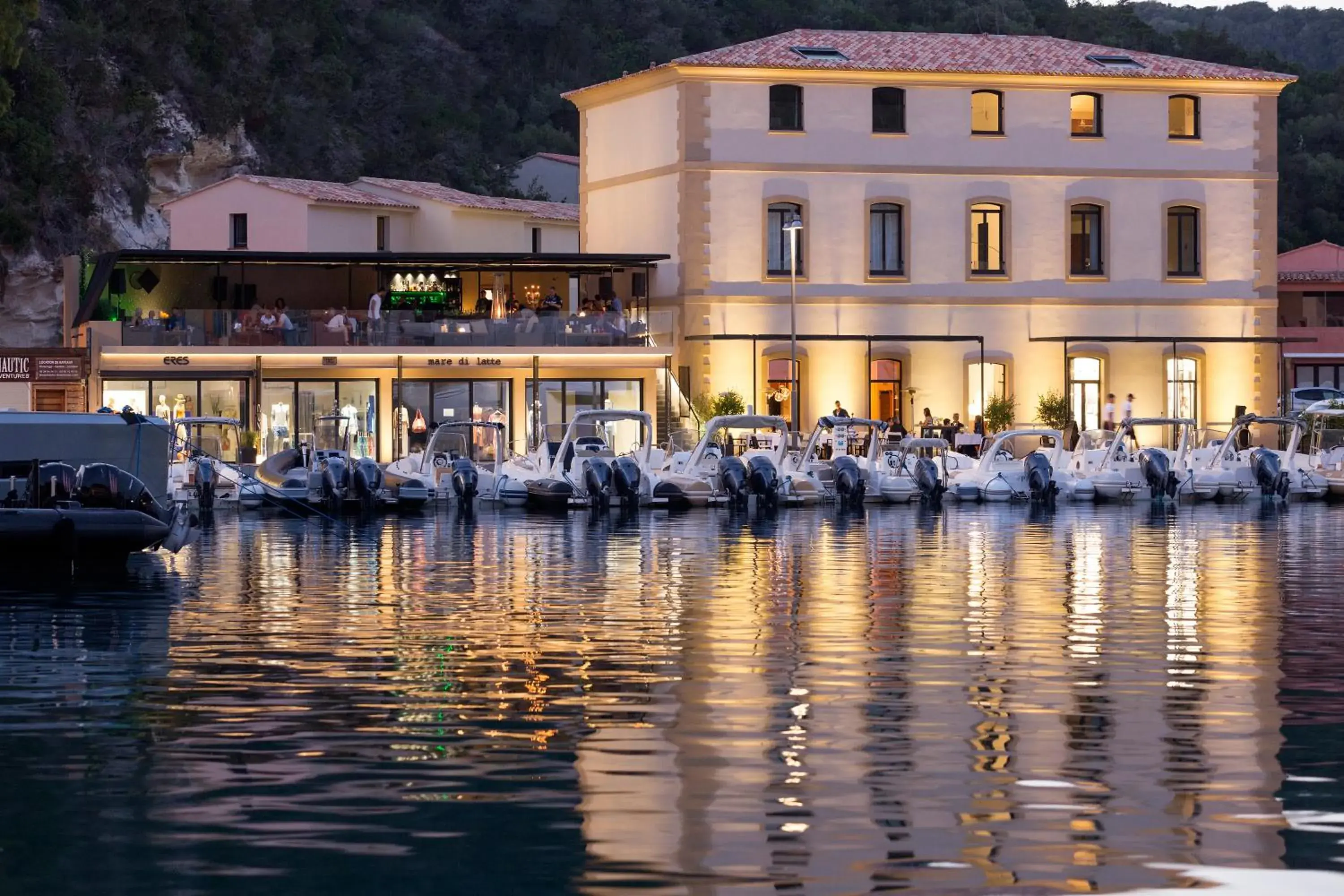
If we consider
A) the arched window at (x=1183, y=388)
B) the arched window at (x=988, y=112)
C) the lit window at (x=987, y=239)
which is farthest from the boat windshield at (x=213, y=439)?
the arched window at (x=1183, y=388)

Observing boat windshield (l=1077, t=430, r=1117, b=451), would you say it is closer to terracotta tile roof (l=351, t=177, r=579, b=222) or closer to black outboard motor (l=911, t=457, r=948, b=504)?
black outboard motor (l=911, t=457, r=948, b=504)

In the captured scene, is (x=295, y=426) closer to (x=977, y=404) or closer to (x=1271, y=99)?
(x=977, y=404)

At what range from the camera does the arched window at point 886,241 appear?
74062mm

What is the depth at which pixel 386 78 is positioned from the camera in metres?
116

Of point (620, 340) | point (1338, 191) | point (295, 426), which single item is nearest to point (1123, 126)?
point (620, 340)

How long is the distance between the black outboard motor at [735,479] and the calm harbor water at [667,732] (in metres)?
21.0

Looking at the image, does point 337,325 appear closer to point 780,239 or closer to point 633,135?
point 633,135

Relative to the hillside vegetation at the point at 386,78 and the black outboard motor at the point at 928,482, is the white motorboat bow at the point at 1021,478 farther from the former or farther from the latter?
the hillside vegetation at the point at 386,78

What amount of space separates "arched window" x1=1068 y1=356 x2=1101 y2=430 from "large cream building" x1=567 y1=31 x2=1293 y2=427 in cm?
8

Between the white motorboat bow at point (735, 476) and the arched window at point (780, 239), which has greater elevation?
the arched window at point (780, 239)

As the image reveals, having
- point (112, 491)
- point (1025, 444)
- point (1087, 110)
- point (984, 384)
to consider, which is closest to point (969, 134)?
point (1087, 110)

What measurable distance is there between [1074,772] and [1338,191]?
115700 millimetres

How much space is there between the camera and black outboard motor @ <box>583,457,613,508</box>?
5391 cm

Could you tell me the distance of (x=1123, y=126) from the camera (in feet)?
249
